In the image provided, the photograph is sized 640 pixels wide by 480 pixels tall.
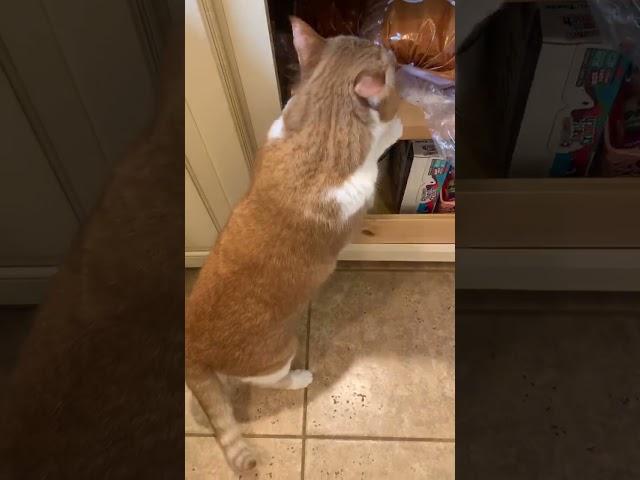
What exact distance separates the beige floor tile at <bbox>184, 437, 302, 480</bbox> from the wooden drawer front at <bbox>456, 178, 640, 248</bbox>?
975 mm

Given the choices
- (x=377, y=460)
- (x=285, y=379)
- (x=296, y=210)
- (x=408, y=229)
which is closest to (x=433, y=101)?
(x=296, y=210)

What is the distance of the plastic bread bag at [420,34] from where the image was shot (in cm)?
82

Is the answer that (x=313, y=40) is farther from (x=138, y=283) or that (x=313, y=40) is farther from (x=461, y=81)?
(x=138, y=283)

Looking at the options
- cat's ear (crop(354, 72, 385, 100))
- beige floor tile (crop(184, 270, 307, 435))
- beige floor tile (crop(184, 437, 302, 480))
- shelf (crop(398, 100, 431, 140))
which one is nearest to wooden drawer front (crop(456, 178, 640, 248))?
cat's ear (crop(354, 72, 385, 100))

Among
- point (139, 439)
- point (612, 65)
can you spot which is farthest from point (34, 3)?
point (612, 65)

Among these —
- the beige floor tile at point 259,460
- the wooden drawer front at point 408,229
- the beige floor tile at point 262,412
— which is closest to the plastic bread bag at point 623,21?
the wooden drawer front at point 408,229

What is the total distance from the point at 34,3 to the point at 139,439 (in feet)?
0.85

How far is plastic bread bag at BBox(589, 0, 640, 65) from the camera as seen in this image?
427mm

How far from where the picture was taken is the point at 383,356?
129cm

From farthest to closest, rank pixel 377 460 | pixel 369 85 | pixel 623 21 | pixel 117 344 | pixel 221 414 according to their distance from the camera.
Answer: pixel 377 460 < pixel 221 414 < pixel 369 85 < pixel 623 21 < pixel 117 344

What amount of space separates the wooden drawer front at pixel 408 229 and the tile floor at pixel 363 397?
147 mm

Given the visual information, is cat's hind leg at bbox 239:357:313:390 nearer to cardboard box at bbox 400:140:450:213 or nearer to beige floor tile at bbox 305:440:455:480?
beige floor tile at bbox 305:440:455:480

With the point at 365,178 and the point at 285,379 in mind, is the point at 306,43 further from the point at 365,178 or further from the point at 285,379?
the point at 285,379

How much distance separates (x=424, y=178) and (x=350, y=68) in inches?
13.2
